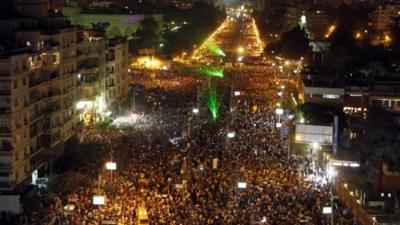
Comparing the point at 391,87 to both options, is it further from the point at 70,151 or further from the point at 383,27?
the point at 383,27

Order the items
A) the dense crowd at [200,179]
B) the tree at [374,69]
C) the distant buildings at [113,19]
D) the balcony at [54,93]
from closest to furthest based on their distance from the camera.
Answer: the dense crowd at [200,179] → the balcony at [54,93] → the tree at [374,69] → the distant buildings at [113,19]

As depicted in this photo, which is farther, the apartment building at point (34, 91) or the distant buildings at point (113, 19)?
the distant buildings at point (113, 19)

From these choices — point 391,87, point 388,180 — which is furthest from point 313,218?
point 391,87

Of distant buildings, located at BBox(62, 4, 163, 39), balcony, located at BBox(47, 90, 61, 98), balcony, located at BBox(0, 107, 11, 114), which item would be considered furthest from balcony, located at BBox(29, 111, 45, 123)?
distant buildings, located at BBox(62, 4, 163, 39)

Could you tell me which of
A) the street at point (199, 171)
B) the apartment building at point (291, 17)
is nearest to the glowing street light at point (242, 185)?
the street at point (199, 171)

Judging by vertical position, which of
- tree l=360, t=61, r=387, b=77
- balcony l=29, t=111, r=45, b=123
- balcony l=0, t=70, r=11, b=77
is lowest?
tree l=360, t=61, r=387, b=77

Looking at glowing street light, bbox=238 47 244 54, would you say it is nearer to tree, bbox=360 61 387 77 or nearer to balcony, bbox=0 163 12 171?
tree, bbox=360 61 387 77

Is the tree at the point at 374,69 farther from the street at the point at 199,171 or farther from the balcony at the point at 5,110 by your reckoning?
the balcony at the point at 5,110
